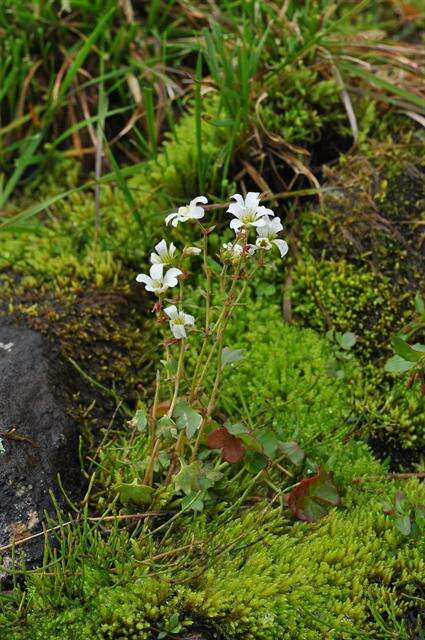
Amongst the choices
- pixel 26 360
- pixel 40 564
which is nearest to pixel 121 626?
pixel 40 564

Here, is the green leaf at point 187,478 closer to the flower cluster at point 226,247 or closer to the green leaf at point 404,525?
the flower cluster at point 226,247

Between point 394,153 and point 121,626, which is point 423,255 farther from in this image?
point 121,626

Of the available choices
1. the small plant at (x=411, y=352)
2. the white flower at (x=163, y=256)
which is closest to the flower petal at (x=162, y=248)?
the white flower at (x=163, y=256)

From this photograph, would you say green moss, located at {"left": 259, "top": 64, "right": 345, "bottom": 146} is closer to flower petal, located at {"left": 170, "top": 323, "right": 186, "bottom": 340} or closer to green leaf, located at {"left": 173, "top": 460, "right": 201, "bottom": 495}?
flower petal, located at {"left": 170, "top": 323, "right": 186, "bottom": 340}

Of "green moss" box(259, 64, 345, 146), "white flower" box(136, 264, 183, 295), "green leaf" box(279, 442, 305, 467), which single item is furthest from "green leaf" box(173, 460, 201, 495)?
"green moss" box(259, 64, 345, 146)

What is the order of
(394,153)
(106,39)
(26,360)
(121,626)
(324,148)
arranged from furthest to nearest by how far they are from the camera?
(106,39), (324,148), (394,153), (26,360), (121,626)

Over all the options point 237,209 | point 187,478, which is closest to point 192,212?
point 237,209

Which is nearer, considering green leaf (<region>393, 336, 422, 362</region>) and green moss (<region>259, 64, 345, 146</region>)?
green leaf (<region>393, 336, 422, 362</region>)
